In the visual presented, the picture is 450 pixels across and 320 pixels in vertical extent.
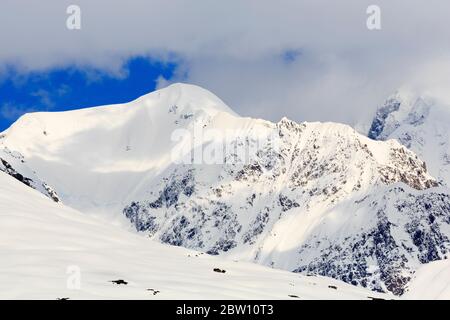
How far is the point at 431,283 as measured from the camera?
5784 cm

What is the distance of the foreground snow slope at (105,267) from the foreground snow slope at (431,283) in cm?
428

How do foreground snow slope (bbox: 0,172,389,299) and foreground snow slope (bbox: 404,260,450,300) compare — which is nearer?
foreground snow slope (bbox: 0,172,389,299)

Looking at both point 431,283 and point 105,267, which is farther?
point 431,283

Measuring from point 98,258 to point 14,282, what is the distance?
1094 centimetres

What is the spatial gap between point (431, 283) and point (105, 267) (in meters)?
22.4

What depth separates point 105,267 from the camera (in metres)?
46.4

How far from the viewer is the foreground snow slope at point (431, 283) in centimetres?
5566

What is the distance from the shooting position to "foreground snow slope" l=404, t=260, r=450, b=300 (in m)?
55.7

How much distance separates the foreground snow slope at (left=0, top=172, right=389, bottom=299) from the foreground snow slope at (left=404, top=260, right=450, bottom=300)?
428 centimetres

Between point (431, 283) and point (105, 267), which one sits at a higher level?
point (105, 267)

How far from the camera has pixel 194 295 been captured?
38.9 metres
